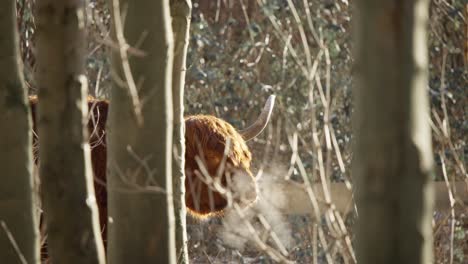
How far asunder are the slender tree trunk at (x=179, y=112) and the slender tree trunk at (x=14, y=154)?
54.9 inches

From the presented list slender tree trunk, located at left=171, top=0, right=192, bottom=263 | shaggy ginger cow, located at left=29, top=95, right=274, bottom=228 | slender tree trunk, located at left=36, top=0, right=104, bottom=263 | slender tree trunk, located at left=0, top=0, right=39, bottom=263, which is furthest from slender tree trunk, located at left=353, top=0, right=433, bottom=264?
shaggy ginger cow, located at left=29, top=95, right=274, bottom=228

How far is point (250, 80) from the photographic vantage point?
43.1ft

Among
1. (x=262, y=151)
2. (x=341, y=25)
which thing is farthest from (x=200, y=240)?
(x=341, y=25)

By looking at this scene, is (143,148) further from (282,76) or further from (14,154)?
(282,76)

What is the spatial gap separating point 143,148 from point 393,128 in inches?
83.1

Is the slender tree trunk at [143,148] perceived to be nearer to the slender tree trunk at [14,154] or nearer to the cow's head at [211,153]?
the slender tree trunk at [14,154]

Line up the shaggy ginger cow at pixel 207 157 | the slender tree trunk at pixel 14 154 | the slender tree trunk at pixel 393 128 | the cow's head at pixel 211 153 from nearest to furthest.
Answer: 1. the slender tree trunk at pixel 393 128
2. the slender tree trunk at pixel 14 154
3. the shaggy ginger cow at pixel 207 157
4. the cow's head at pixel 211 153

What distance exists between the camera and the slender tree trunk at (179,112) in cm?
655

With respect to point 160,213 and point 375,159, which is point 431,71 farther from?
point 375,159

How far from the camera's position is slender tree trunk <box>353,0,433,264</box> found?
3.23m

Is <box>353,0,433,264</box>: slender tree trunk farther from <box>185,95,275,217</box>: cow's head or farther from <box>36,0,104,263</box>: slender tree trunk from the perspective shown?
<box>185,95,275,217</box>: cow's head

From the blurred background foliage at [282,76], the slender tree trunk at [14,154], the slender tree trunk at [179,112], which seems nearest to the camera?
the slender tree trunk at [14,154]

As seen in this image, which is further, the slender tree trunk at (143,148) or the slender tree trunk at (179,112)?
the slender tree trunk at (179,112)

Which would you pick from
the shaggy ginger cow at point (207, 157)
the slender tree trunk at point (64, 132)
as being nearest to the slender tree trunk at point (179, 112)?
the slender tree trunk at point (64, 132)
